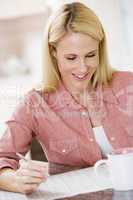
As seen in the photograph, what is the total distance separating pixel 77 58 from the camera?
113cm

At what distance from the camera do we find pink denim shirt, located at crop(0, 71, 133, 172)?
115 cm

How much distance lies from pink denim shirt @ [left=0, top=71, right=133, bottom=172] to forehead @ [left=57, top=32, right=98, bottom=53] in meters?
0.14

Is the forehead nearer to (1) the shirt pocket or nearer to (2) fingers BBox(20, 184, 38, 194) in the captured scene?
(1) the shirt pocket

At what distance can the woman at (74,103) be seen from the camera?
112 centimetres

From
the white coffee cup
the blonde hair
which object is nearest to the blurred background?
the blonde hair

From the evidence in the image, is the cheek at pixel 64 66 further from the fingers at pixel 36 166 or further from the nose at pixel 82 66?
the fingers at pixel 36 166

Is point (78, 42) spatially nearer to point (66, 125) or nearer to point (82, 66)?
point (82, 66)

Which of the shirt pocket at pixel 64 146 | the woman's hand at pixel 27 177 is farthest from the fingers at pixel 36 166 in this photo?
the shirt pocket at pixel 64 146

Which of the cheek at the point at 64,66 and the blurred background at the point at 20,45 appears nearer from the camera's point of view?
the cheek at the point at 64,66

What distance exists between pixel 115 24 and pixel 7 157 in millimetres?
942

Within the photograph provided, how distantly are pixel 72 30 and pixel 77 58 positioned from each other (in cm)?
7

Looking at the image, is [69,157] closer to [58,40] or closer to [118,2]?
[58,40]

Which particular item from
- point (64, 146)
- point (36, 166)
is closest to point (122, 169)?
point (36, 166)

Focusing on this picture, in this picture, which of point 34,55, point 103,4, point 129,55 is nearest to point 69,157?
point 129,55
